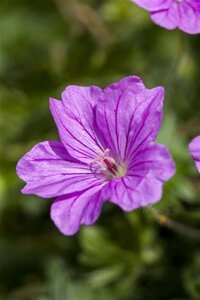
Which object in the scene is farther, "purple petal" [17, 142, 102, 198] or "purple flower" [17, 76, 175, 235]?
"purple petal" [17, 142, 102, 198]

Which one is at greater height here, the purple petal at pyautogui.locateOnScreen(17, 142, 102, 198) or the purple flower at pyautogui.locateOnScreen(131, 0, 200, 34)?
the purple flower at pyautogui.locateOnScreen(131, 0, 200, 34)

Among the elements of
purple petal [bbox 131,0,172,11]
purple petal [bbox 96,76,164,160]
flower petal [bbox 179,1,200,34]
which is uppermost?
purple petal [bbox 131,0,172,11]

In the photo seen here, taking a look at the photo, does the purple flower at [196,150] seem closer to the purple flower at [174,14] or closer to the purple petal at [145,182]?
the purple petal at [145,182]

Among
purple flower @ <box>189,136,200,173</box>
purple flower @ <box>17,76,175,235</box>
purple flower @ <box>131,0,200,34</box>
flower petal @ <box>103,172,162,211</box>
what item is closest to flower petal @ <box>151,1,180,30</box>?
purple flower @ <box>131,0,200,34</box>

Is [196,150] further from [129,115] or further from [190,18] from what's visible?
[190,18]

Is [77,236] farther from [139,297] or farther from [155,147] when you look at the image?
[155,147]

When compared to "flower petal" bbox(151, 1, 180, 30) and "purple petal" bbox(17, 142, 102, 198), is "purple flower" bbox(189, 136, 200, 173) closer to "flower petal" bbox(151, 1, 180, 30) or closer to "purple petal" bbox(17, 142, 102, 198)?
"purple petal" bbox(17, 142, 102, 198)

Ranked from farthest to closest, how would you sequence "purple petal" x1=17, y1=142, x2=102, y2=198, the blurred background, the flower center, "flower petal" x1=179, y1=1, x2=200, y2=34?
1. the blurred background
2. the flower center
3. "flower petal" x1=179, y1=1, x2=200, y2=34
4. "purple petal" x1=17, y1=142, x2=102, y2=198

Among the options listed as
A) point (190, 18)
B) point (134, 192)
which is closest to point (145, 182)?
point (134, 192)
